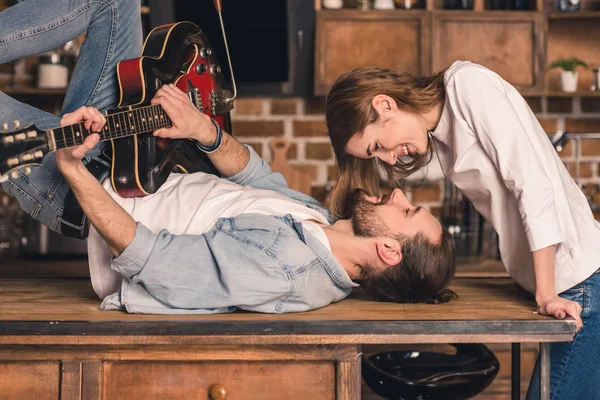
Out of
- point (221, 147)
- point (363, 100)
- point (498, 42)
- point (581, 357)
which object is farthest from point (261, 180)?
point (498, 42)

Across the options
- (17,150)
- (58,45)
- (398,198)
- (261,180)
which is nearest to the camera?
(17,150)

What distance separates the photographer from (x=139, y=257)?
1.45 meters

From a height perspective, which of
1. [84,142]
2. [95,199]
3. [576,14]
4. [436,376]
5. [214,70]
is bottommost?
[436,376]

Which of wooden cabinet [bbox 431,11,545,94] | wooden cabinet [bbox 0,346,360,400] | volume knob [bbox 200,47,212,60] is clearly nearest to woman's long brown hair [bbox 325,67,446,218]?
volume knob [bbox 200,47,212,60]

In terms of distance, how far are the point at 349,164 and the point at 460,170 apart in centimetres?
35

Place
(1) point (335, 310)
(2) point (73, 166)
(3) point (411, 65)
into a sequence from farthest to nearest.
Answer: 1. (3) point (411, 65)
2. (1) point (335, 310)
3. (2) point (73, 166)

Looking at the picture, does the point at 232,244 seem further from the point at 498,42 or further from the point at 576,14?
the point at 576,14

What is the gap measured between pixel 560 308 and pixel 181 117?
914 mm

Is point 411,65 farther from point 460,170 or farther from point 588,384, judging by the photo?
point 588,384

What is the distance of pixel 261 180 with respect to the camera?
1.96 metres

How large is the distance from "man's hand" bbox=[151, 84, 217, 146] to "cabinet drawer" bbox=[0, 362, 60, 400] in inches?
21.7

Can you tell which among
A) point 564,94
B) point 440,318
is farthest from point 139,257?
point 564,94

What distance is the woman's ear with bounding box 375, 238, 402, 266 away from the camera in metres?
1.65

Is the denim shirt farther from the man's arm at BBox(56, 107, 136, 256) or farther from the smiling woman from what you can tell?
the smiling woman
